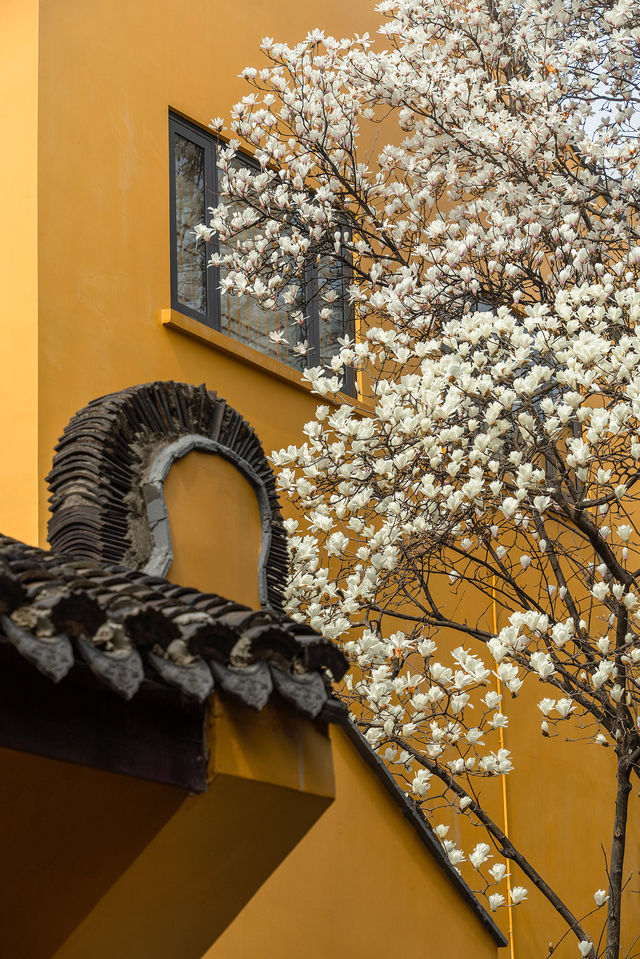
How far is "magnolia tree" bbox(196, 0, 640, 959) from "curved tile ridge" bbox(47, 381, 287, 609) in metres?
1.92

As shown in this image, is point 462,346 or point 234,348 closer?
point 462,346

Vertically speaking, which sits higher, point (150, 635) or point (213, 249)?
point (213, 249)

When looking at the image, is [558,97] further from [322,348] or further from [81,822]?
[81,822]

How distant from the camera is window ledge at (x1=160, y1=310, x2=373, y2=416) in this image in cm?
866

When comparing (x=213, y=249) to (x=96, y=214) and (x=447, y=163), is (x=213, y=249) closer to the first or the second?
(x=96, y=214)

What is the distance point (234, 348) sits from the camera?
29.9 ft

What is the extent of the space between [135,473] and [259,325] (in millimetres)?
4566

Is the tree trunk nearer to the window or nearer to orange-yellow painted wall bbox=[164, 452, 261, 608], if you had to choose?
orange-yellow painted wall bbox=[164, 452, 261, 608]

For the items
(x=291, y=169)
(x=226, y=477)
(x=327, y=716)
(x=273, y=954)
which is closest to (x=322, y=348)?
(x=291, y=169)

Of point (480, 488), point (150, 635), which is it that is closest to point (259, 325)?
point (480, 488)

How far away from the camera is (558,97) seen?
8.98 metres

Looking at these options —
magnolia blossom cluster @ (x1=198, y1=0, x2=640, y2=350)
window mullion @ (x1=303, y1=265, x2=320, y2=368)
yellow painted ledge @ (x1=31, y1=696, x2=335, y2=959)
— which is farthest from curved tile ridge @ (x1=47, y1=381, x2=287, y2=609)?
window mullion @ (x1=303, y1=265, x2=320, y2=368)

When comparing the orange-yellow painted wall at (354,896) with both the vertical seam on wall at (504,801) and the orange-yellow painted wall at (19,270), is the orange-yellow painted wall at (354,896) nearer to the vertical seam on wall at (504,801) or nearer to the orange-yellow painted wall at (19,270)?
the orange-yellow painted wall at (19,270)

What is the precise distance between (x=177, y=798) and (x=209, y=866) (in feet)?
1.41
